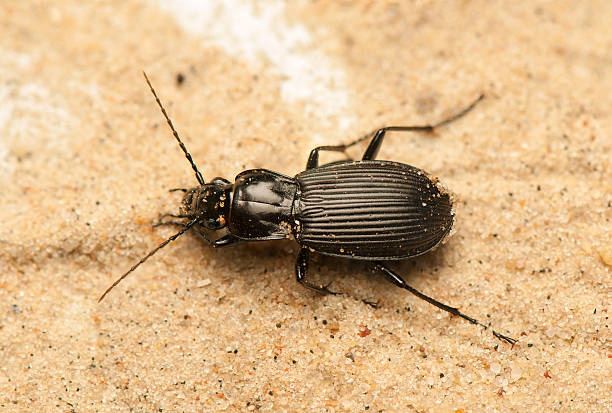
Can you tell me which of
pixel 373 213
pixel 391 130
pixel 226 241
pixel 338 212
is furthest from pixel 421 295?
pixel 226 241

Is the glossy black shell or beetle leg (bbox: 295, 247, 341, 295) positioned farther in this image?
beetle leg (bbox: 295, 247, 341, 295)

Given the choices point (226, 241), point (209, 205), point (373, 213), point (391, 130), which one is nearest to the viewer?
point (373, 213)

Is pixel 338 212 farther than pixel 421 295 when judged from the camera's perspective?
No

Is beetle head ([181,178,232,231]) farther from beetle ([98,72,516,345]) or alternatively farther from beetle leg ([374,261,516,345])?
beetle leg ([374,261,516,345])

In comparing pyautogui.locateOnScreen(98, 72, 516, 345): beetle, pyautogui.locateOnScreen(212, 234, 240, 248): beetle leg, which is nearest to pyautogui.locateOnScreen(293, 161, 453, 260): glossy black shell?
pyautogui.locateOnScreen(98, 72, 516, 345): beetle

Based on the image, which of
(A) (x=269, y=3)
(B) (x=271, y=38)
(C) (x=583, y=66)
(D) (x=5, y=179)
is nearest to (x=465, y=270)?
(C) (x=583, y=66)

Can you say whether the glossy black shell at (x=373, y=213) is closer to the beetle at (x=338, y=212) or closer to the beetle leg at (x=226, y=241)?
the beetle at (x=338, y=212)

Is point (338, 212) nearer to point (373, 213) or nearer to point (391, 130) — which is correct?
point (373, 213)
